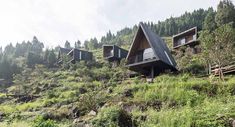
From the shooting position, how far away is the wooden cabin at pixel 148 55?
87.9 feet

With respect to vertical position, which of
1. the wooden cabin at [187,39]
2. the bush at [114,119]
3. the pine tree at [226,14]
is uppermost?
the pine tree at [226,14]

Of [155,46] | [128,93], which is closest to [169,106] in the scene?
[128,93]

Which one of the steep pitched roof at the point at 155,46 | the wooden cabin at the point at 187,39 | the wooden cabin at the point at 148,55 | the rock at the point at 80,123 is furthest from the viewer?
the wooden cabin at the point at 187,39

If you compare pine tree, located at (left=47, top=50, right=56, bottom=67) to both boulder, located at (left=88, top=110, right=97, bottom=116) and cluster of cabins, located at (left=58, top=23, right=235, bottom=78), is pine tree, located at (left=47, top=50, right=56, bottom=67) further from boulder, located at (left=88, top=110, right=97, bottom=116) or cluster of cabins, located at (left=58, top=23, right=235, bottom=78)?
boulder, located at (left=88, top=110, right=97, bottom=116)

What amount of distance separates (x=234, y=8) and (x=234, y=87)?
110 ft

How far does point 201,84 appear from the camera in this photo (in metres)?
16.4

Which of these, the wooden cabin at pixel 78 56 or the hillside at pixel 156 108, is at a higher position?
the wooden cabin at pixel 78 56

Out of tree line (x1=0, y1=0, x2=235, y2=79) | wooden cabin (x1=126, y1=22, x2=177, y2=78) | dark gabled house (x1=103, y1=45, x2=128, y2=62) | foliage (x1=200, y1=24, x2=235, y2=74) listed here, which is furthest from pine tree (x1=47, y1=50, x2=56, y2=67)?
foliage (x1=200, y1=24, x2=235, y2=74)

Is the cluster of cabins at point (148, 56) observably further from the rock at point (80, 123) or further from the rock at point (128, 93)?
the rock at point (80, 123)

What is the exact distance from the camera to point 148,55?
27641 mm

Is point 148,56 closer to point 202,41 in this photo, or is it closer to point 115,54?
point 202,41

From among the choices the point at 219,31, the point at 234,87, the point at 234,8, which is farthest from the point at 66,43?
the point at 234,87

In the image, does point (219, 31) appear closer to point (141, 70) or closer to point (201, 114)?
point (141, 70)

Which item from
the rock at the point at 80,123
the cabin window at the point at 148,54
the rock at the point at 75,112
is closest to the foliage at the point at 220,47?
the cabin window at the point at 148,54
